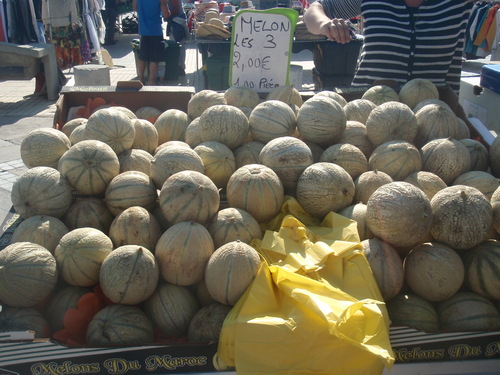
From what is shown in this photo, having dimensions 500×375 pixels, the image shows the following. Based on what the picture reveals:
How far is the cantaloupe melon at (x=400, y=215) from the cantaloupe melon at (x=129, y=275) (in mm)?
1122

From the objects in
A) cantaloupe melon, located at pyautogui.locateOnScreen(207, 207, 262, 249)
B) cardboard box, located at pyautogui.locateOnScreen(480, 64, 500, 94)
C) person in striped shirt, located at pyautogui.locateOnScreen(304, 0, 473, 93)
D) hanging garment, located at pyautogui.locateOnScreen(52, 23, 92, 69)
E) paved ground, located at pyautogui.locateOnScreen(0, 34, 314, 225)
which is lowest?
paved ground, located at pyautogui.locateOnScreen(0, 34, 314, 225)

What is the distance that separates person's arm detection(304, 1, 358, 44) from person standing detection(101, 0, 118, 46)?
15.0m

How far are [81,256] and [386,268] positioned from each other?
147 cm

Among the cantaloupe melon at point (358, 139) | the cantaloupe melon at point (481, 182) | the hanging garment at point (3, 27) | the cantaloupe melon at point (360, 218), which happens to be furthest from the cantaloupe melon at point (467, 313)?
the hanging garment at point (3, 27)

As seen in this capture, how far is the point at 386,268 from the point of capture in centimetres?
221

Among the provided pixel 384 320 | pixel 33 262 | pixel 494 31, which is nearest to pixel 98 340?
pixel 33 262

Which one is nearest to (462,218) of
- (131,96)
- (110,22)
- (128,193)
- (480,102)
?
(128,193)

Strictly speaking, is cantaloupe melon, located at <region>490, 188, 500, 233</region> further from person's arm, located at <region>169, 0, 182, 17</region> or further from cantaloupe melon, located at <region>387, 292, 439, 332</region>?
person's arm, located at <region>169, 0, 182, 17</region>

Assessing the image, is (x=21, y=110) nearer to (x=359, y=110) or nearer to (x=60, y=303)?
(x=359, y=110)

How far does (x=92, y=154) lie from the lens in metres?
2.63

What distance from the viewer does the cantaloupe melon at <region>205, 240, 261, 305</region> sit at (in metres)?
2.11

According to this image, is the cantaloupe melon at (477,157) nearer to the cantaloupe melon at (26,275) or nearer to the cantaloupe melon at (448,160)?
the cantaloupe melon at (448,160)

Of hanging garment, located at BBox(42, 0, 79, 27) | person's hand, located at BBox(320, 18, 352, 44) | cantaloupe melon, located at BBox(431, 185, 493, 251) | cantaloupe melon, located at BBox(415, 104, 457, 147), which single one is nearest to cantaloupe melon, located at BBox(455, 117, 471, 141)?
cantaloupe melon, located at BBox(415, 104, 457, 147)

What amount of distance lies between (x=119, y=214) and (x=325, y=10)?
306 centimetres
